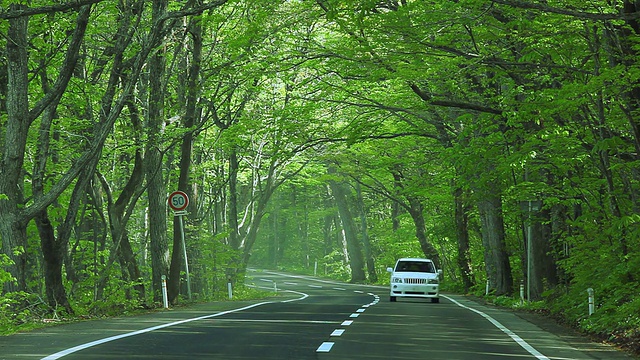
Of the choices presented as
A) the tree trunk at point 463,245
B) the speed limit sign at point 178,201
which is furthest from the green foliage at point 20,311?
the tree trunk at point 463,245

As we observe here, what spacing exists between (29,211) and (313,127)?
50.5ft

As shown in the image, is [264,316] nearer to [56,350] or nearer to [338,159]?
[56,350]

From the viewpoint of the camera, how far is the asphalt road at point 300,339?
10906 mm

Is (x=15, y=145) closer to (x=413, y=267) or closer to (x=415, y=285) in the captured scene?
(x=415, y=285)

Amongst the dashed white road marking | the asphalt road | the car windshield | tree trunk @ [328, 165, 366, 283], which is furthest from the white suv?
tree trunk @ [328, 165, 366, 283]

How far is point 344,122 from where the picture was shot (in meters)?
38.7

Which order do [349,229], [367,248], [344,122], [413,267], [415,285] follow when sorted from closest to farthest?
[415,285] < [413,267] < [344,122] < [367,248] < [349,229]

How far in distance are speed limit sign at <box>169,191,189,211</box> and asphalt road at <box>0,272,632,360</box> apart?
6.33 metres

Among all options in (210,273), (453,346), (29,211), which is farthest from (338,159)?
(453,346)

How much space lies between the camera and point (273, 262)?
4013 inches

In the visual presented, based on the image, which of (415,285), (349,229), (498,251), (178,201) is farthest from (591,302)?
(349,229)

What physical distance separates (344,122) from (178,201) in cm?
1477

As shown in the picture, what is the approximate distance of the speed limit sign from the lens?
25078mm

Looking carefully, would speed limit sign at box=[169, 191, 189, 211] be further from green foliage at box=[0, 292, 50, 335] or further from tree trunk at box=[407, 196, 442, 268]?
tree trunk at box=[407, 196, 442, 268]
